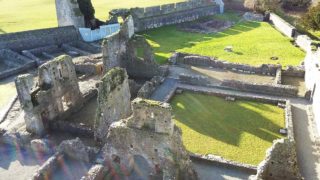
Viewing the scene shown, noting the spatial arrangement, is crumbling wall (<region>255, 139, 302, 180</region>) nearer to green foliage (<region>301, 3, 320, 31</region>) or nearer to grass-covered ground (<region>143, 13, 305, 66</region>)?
grass-covered ground (<region>143, 13, 305, 66</region>)

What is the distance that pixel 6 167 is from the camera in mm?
20203

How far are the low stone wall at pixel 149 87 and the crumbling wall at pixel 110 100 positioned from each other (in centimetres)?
371

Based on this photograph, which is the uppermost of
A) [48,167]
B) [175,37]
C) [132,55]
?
[175,37]

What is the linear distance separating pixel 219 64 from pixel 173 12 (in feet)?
60.7

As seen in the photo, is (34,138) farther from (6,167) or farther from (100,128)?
(100,128)

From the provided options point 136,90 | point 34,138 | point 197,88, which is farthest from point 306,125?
point 34,138

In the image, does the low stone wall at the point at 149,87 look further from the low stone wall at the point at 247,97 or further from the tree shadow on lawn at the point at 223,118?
the low stone wall at the point at 247,97

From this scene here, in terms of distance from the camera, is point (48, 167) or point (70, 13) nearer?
point (48, 167)

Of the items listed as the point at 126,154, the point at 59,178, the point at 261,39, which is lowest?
the point at 59,178

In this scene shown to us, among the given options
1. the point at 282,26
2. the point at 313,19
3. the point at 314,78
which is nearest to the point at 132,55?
the point at 314,78

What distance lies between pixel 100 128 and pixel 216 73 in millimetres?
13977

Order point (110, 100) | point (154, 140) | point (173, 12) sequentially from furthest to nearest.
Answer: point (173, 12) → point (110, 100) → point (154, 140)

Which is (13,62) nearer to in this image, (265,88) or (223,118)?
(223,118)

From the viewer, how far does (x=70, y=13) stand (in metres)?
40.7
